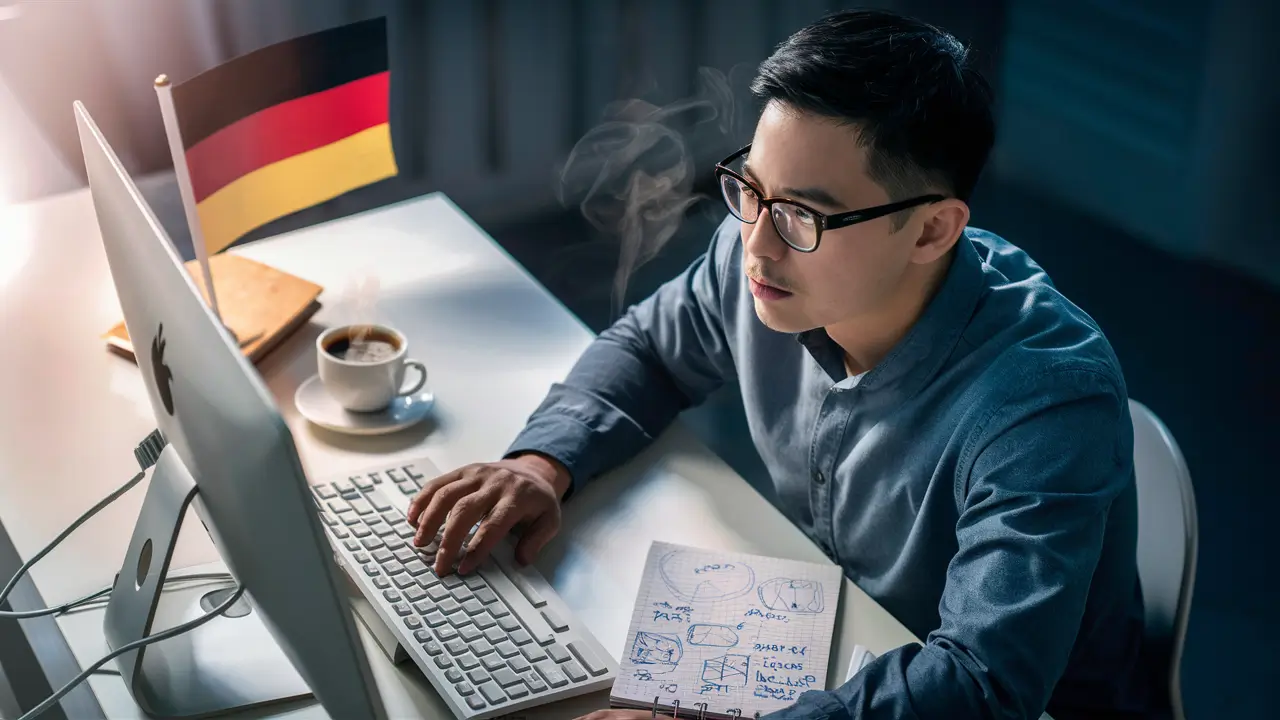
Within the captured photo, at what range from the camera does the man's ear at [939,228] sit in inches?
48.5

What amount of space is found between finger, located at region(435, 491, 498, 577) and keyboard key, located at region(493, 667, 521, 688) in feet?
0.50

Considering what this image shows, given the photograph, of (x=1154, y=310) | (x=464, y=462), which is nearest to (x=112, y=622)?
(x=464, y=462)

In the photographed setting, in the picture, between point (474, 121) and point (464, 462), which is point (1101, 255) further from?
point (464, 462)

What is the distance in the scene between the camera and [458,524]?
125 centimetres

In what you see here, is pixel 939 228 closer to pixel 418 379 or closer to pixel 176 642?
pixel 418 379

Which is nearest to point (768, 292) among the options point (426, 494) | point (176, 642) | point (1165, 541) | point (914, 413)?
point (914, 413)

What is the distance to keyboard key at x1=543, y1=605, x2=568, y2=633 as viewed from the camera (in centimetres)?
115

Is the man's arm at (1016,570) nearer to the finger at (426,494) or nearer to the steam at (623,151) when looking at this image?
the finger at (426,494)

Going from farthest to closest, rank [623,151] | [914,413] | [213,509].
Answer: [623,151]
[914,413]
[213,509]

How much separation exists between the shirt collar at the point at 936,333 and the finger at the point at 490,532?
1.30ft

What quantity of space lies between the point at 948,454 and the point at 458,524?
1.62 feet

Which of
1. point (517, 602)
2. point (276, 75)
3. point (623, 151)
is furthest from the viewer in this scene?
point (623, 151)

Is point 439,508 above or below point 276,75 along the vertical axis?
below

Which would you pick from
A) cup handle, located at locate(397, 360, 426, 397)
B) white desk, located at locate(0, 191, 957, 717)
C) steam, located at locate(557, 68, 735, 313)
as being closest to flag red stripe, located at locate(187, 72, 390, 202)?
white desk, located at locate(0, 191, 957, 717)
